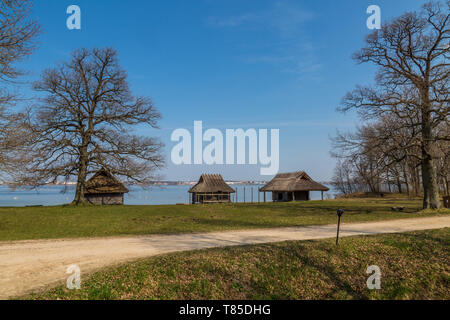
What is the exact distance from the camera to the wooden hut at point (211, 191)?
3916cm

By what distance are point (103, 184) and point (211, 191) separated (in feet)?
45.0

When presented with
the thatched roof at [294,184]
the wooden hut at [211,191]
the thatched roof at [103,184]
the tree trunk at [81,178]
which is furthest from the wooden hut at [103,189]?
the thatched roof at [294,184]

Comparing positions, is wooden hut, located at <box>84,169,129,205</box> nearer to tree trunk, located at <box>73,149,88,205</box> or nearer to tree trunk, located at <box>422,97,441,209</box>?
tree trunk, located at <box>73,149,88,205</box>

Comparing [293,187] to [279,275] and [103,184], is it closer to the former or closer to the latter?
[103,184]

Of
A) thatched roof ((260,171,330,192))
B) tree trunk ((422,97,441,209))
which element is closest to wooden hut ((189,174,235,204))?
thatched roof ((260,171,330,192))

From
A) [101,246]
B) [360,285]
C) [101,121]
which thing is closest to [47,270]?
[101,246]

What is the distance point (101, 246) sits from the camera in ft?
35.0

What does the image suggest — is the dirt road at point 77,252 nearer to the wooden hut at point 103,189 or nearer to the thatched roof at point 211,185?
the wooden hut at point 103,189

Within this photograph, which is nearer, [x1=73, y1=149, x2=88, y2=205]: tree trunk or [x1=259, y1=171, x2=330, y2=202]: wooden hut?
[x1=73, y1=149, x2=88, y2=205]: tree trunk

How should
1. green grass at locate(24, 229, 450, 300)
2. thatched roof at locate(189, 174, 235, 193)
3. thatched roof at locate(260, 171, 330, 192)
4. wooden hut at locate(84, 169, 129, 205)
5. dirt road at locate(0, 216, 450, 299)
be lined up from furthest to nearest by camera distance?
Answer: thatched roof at locate(260, 171, 330, 192), thatched roof at locate(189, 174, 235, 193), wooden hut at locate(84, 169, 129, 205), dirt road at locate(0, 216, 450, 299), green grass at locate(24, 229, 450, 300)

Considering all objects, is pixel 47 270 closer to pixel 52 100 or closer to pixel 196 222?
pixel 196 222

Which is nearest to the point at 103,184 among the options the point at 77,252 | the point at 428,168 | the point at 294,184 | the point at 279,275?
the point at 77,252

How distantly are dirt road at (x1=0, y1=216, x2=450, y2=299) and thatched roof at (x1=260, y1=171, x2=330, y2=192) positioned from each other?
3099 centimetres

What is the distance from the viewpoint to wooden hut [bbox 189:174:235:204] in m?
39.2
